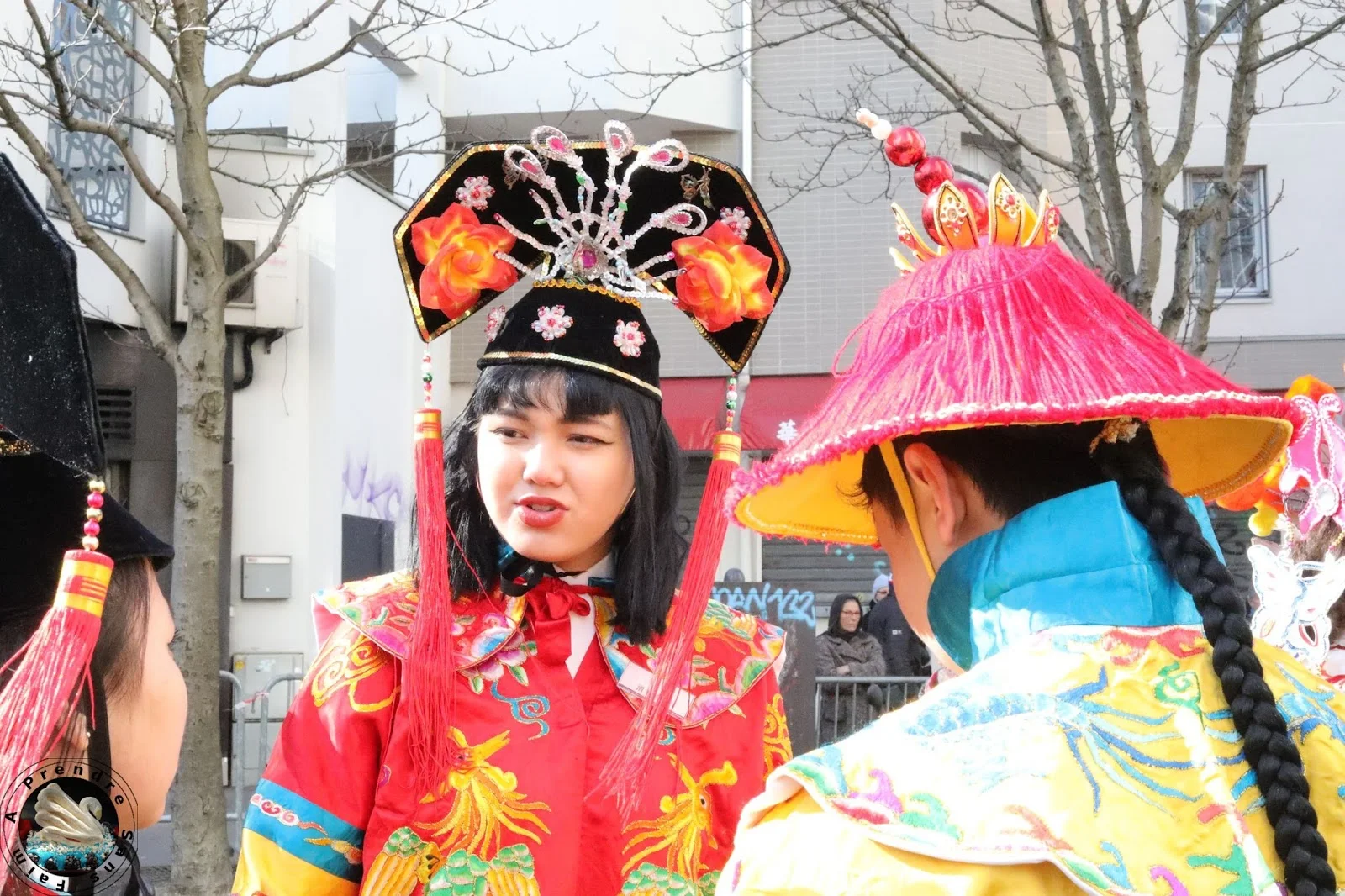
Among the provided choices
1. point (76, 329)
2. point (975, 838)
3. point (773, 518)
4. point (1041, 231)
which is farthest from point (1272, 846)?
point (76, 329)

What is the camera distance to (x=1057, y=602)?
4.49ft

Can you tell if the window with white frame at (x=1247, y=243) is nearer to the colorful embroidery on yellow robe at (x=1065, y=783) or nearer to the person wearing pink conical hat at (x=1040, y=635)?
the person wearing pink conical hat at (x=1040, y=635)

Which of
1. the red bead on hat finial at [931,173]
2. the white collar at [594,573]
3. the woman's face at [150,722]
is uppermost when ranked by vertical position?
the red bead on hat finial at [931,173]

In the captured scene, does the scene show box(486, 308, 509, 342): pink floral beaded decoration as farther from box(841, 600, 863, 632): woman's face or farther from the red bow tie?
box(841, 600, 863, 632): woman's face

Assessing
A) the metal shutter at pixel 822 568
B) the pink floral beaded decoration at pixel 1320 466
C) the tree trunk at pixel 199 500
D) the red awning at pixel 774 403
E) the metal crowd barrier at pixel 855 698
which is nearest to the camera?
the pink floral beaded decoration at pixel 1320 466

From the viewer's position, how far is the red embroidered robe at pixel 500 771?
2.17 m

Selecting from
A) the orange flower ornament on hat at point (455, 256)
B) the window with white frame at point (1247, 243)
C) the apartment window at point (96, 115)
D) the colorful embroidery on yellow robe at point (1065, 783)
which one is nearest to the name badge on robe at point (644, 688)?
the orange flower ornament on hat at point (455, 256)

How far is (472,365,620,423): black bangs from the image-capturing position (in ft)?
7.69

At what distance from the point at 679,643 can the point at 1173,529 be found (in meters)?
1.12

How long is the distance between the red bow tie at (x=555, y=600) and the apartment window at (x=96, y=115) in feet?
19.8

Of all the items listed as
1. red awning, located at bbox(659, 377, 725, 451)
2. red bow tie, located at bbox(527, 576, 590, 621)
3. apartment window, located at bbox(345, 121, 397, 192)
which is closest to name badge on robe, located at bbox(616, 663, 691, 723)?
red bow tie, located at bbox(527, 576, 590, 621)

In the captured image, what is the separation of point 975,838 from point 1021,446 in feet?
1.44

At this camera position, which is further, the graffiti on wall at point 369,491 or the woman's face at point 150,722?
the graffiti on wall at point 369,491

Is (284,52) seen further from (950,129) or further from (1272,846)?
(1272,846)
